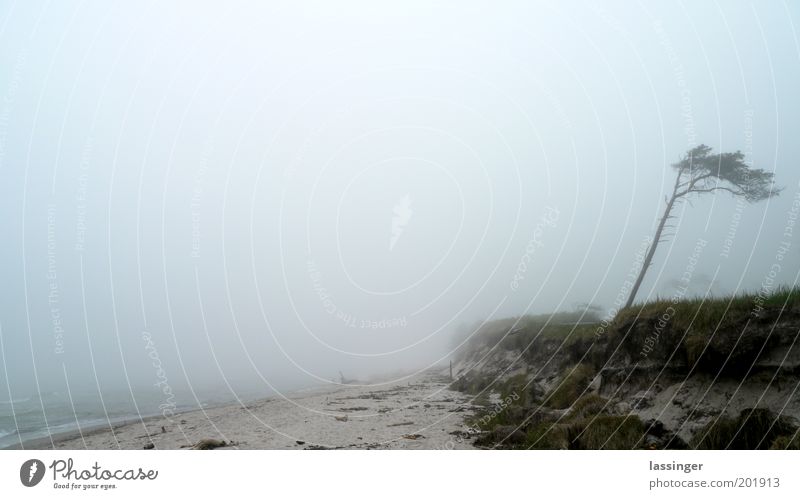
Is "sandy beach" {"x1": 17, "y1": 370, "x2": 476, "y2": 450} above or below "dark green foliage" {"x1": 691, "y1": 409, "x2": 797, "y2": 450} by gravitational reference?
below

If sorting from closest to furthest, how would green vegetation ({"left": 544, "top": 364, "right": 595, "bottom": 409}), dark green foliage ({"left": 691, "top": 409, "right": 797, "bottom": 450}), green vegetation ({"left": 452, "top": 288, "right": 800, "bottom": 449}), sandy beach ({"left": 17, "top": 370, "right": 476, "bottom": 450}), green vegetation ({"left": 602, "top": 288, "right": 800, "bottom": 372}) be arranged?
dark green foliage ({"left": 691, "top": 409, "right": 797, "bottom": 450})
green vegetation ({"left": 452, "top": 288, "right": 800, "bottom": 449})
green vegetation ({"left": 602, "top": 288, "right": 800, "bottom": 372})
sandy beach ({"left": 17, "top": 370, "right": 476, "bottom": 450})
green vegetation ({"left": 544, "top": 364, "right": 595, "bottom": 409})

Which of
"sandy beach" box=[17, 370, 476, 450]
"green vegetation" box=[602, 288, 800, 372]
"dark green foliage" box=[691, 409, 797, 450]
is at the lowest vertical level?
"sandy beach" box=[17, 370, 476, 450]

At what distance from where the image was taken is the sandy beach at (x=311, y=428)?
33.1 feet

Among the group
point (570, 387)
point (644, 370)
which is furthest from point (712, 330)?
point (570, 387)

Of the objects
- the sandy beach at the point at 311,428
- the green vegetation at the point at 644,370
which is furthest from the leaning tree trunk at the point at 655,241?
the sandy beach at the point at 311,428

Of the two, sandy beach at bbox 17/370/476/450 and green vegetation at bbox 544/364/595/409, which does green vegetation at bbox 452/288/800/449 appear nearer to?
green vegetation at bbox 544/364/595/409

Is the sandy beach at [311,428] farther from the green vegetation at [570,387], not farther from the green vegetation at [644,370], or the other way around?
the green vegetation at [570,387]

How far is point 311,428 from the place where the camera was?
1145cm

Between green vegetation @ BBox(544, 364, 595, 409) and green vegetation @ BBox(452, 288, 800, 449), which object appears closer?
green vegetation @ BBox(452, 288, 800, 449)

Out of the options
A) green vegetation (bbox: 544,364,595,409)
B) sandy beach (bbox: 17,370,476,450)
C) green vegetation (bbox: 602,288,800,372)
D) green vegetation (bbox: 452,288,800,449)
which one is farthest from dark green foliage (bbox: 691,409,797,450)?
sandy beach (bbox: 17,370,476,450)

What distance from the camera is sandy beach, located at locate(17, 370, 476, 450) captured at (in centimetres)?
1010

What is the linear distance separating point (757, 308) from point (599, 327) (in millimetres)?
5034
